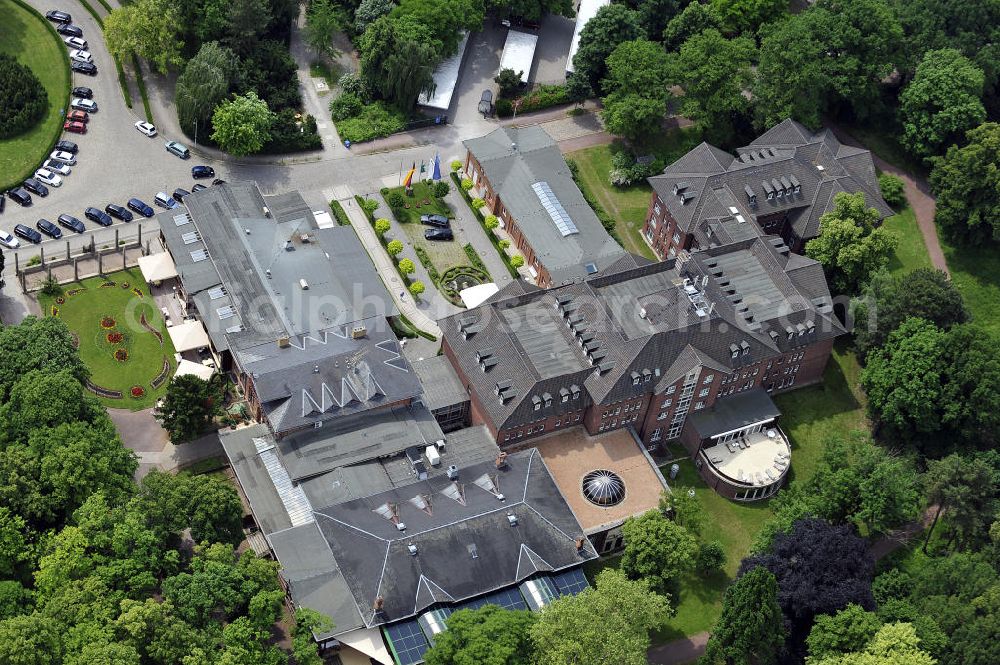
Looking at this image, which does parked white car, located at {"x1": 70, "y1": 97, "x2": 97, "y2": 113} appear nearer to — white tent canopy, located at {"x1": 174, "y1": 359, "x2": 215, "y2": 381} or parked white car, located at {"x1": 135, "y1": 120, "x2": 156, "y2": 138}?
parked white car, located at {"x1": 135, "y1": 120, "x2": 156, "y2": 138}

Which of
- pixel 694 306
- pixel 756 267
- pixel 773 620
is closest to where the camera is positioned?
pixel 773 620

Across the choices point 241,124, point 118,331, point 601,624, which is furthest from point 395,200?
point 601,624

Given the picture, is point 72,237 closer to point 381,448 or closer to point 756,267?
point 381,448

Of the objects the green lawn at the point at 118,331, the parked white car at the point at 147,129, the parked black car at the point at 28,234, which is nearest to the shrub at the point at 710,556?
the green lawn at the point at 118,331

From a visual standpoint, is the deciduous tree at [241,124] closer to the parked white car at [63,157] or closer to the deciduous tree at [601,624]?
the parked white car at [63,157]

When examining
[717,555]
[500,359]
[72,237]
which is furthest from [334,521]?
[72,237]

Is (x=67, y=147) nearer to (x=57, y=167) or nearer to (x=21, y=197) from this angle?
(x=57, y=167)
